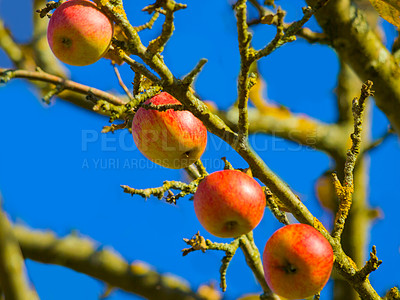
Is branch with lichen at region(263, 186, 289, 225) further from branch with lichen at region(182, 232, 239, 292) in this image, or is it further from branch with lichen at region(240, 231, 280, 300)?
branch with lichen at region(240, 231, 280, 300)

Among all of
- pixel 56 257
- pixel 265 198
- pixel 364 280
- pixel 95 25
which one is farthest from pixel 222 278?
pixel 56 257

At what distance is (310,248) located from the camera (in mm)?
1646

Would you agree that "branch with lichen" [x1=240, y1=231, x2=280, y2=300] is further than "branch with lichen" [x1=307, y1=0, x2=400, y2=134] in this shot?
No

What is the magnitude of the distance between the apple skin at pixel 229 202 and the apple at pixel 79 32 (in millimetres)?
597

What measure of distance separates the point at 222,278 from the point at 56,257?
2.11 m

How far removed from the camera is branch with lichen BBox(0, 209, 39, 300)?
2.04 metres

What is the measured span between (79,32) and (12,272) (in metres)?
1.05

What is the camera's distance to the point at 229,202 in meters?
1.65

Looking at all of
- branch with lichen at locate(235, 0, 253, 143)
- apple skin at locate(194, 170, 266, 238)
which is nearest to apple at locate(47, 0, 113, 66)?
branch with lichen at locate(235, 0, 253, 143)

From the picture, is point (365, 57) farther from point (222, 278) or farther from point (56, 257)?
point (56, 257)

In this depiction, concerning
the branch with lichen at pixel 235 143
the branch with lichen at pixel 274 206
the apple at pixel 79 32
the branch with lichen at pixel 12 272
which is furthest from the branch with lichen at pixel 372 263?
the branch with lichen at pixel 12 272

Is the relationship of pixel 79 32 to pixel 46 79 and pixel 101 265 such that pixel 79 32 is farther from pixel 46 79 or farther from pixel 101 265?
pixel 101 265

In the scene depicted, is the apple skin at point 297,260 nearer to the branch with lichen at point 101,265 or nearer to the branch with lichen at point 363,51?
the branch with lichen at point 363,51

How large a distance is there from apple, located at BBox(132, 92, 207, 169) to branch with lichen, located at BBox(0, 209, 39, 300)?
0.71 m
